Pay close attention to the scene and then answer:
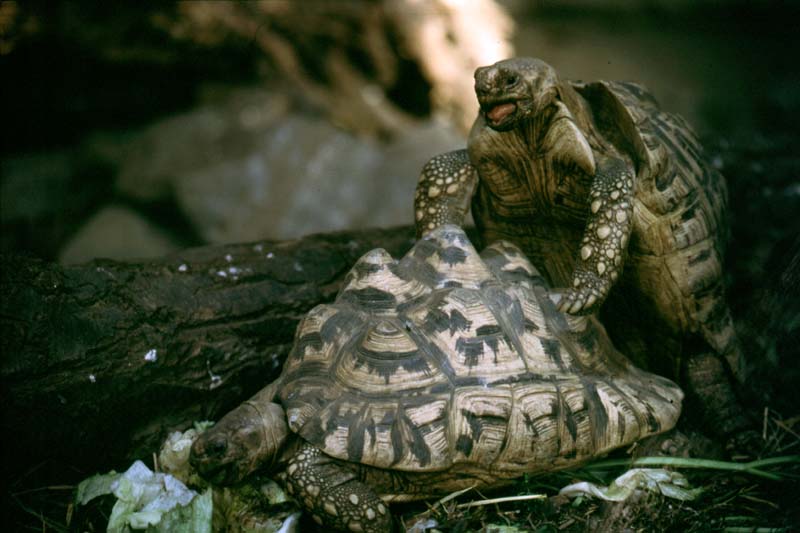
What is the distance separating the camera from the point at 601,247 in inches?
88.9

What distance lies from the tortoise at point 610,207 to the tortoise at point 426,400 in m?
0.25

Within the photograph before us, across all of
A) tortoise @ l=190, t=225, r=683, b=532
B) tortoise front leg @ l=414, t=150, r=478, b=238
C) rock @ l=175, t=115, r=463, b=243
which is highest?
tortoise front leg @ l=414, t=150, r=478, b=238

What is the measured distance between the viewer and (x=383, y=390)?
212 cm

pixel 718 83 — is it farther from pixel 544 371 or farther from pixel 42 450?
pixel 42 450

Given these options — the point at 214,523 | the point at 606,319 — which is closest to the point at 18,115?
the point at 214,523

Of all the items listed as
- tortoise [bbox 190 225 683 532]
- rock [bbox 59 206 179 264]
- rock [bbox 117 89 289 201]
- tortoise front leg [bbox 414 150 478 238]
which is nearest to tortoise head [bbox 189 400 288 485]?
tortoise [bbox 190 225 683 532]

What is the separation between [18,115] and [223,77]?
2023mm

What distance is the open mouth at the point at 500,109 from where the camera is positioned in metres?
2.25

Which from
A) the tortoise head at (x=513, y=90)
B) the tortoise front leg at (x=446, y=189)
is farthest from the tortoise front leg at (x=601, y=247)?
the tortoise front leg at (x=446, y=189)

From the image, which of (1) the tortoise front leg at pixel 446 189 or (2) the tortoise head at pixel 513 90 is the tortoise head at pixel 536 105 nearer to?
(2) the tortoise head at pixel 513 90

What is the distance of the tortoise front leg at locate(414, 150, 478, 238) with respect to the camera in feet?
8.83

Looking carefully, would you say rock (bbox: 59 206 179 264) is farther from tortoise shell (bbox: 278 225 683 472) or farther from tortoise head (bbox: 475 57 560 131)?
tortoise head (bbox: 475 57 560 131)

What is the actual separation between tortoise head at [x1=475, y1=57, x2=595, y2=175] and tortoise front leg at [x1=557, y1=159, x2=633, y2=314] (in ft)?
0.47

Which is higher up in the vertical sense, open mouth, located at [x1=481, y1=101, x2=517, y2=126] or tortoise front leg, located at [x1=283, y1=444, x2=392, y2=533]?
open mouth, located at [x1=481, y1=101, x2=517, y2=126]
